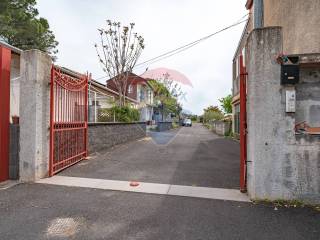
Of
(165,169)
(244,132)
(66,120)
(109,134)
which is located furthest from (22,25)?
(244,132)

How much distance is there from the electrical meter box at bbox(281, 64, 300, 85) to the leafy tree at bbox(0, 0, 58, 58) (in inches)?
895

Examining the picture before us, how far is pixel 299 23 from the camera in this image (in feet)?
29.0

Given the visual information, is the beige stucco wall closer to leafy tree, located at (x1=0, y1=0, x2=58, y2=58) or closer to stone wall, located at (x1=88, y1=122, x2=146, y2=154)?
stone wall, located at (x1=88, y1=122, x2=146, y2=154)

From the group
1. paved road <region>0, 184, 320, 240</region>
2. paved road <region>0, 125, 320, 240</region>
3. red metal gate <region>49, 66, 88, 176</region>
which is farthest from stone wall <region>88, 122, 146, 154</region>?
paved road <region>0, 184, 320, 240</region>

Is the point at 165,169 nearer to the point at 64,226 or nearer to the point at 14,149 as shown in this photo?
the point at 14,149

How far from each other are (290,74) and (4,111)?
6410 millimetres

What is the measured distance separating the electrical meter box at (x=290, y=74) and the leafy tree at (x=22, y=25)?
22.7 metres

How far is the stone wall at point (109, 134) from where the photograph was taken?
34.0 feet

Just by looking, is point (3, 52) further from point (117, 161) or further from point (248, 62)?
point (248, 62)

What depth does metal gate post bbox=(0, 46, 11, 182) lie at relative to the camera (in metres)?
6.06

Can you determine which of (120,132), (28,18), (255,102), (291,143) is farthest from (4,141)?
(28,18)

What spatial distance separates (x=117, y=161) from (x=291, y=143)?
5.98 metres

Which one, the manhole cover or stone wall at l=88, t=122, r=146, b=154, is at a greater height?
stone wall at l=88, t=122, r=146, b=154

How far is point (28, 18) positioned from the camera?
24.0m
